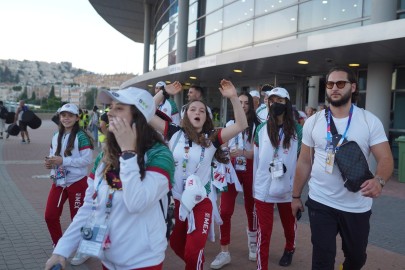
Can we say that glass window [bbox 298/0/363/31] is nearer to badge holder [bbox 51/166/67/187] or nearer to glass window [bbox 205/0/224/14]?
glass window [bbox 205/0/224/14]

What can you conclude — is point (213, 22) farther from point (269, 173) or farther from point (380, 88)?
point (269, 173)

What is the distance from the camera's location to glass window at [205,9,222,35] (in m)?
19.2

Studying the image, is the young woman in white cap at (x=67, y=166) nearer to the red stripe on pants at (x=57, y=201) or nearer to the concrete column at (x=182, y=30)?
the red stripe on pants at (x=57, y=201)

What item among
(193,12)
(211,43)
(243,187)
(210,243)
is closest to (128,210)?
(243,187)

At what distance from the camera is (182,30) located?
22.2 meters

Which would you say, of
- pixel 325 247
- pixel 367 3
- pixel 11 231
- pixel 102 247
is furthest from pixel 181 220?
pixel 367 3

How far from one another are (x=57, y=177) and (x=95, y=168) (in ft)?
8.41

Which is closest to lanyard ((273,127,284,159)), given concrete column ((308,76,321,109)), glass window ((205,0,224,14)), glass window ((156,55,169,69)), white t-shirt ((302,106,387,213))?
white t-shirt ((302,106,387,213))

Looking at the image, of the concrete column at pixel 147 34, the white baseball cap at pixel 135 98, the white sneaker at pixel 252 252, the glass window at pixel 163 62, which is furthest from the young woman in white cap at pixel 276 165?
the concrete column at pixel 147 34

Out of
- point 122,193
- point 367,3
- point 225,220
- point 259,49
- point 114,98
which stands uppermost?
point 367,3

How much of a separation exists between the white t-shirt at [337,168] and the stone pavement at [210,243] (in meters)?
1.69

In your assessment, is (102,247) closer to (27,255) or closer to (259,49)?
(27,255)

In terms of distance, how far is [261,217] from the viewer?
4.53m

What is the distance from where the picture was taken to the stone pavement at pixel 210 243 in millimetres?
5016
